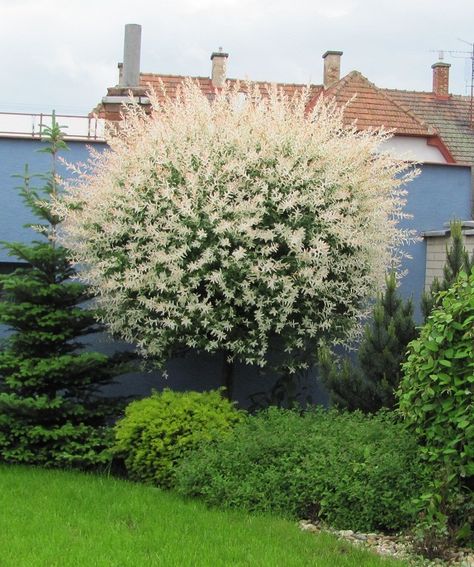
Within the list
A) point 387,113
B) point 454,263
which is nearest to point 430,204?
point 454,263

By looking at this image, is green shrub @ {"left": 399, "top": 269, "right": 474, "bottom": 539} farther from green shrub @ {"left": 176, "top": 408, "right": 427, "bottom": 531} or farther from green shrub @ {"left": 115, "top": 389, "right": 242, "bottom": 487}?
green shrub @ {"left": 115, "top": 389, "right": 242, "bottom": 487}

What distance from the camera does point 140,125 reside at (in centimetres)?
940

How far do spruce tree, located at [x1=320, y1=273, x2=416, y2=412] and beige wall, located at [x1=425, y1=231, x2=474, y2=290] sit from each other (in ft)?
8.03

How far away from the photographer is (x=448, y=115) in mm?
29312

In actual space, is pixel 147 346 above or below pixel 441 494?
above

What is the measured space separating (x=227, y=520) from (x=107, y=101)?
646cm

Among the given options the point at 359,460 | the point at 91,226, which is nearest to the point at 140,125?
the point at 91,226

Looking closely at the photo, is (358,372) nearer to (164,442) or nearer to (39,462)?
(164,442)

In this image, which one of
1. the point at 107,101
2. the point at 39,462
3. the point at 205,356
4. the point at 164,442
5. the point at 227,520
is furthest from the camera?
the point at 107,101

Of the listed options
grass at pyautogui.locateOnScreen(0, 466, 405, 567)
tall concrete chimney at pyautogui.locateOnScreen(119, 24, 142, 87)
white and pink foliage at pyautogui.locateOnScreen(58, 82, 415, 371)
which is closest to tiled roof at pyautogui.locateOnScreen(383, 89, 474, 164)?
tall concrete chimney at pyautogui.locateOnScreen(119, 24, 142, 87)

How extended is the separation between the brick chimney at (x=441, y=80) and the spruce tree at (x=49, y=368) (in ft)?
78.0

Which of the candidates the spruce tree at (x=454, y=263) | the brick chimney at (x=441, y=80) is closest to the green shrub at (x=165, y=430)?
the spruce tree at (x=454, y=263)

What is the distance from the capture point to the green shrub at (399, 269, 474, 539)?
5.80 metres

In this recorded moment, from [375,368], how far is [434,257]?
120 inches
